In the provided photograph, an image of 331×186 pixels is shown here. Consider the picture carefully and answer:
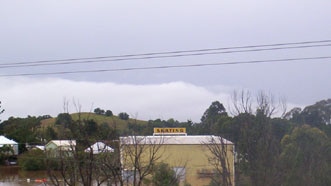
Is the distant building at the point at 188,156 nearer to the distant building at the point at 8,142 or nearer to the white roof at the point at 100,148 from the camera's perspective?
the white roof at the point at 100,148

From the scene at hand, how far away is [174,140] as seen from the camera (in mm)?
34844

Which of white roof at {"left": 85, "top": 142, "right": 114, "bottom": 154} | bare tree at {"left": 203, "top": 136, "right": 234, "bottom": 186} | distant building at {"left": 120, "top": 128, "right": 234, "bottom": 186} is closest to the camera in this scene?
white roof at {"left": 85, "top": 142, "right": 114, "bottom": 154}

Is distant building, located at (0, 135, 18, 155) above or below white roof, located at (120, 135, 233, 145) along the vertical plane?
above

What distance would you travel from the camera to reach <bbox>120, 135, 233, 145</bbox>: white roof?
83.4ft

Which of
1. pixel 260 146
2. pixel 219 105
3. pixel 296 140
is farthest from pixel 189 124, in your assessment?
pixel 260 146

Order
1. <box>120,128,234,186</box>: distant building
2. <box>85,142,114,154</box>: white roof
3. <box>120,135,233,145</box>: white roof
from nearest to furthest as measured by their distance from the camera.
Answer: <box>85,142,114,154</box>: white roof, <box>120,135,233,145</box>: white roof, <box>120,128,234,186</box>: distant building

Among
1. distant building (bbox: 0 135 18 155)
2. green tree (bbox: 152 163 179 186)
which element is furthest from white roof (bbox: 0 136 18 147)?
green tree (bbox: 152 163 179 186)

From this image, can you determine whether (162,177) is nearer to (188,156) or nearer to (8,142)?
(188,156)

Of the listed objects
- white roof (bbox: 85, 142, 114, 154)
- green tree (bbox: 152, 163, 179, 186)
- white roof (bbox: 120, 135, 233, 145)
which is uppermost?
white roof (bbox: 120, 135, 233, 145)

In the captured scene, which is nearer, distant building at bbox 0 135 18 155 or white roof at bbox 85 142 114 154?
white roof at bbox 85 142 114 154

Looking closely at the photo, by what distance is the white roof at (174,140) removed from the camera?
25409 millimetres

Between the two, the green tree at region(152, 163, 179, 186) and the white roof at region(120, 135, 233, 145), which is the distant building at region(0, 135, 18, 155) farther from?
the green tree at region(152, 163, 179, 186)

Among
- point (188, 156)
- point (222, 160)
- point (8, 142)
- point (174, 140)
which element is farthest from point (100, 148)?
point (8, 142)

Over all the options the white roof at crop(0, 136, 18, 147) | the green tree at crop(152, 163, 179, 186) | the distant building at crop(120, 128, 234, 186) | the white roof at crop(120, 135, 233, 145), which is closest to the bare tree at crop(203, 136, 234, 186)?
the white roof at crop(120, 135, 233, 145)
